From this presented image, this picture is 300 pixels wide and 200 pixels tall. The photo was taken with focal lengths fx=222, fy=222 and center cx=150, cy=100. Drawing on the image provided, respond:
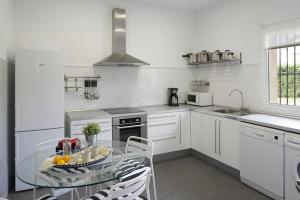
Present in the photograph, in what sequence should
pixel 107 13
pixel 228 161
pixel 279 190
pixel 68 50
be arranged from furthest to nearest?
pixel 107 13, pixel 68 50, pixel 228 161, pixel 279 190

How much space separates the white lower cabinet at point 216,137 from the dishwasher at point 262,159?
208mm

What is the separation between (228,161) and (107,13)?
307 cm

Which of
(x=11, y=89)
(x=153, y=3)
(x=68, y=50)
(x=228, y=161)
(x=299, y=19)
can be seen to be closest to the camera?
(x=299, y=19)

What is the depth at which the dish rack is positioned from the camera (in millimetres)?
3543

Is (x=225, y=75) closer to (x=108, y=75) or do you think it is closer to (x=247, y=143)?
(x=247, y=143)

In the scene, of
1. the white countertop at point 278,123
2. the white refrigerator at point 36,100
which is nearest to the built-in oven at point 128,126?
the white refrigerator at point 36,100

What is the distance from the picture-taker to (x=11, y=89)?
118 inches

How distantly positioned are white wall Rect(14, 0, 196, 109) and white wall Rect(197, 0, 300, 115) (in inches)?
21.9

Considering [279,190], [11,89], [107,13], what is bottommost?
[279,190]

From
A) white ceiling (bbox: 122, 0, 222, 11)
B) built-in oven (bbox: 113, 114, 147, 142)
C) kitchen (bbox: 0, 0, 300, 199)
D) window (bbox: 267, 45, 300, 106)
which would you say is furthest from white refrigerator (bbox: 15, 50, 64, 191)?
window (bbox: 267, 45, 300, 106)

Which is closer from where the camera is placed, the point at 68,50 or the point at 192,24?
the point at 68,50

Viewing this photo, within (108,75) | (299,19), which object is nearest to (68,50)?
(108,75)

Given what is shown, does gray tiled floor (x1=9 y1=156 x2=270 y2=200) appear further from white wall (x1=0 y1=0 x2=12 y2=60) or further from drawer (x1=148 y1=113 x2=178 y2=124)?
white wall (x1=0 y1=0 x2=12 y2=60)

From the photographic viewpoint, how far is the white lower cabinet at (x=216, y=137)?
10.3ft
